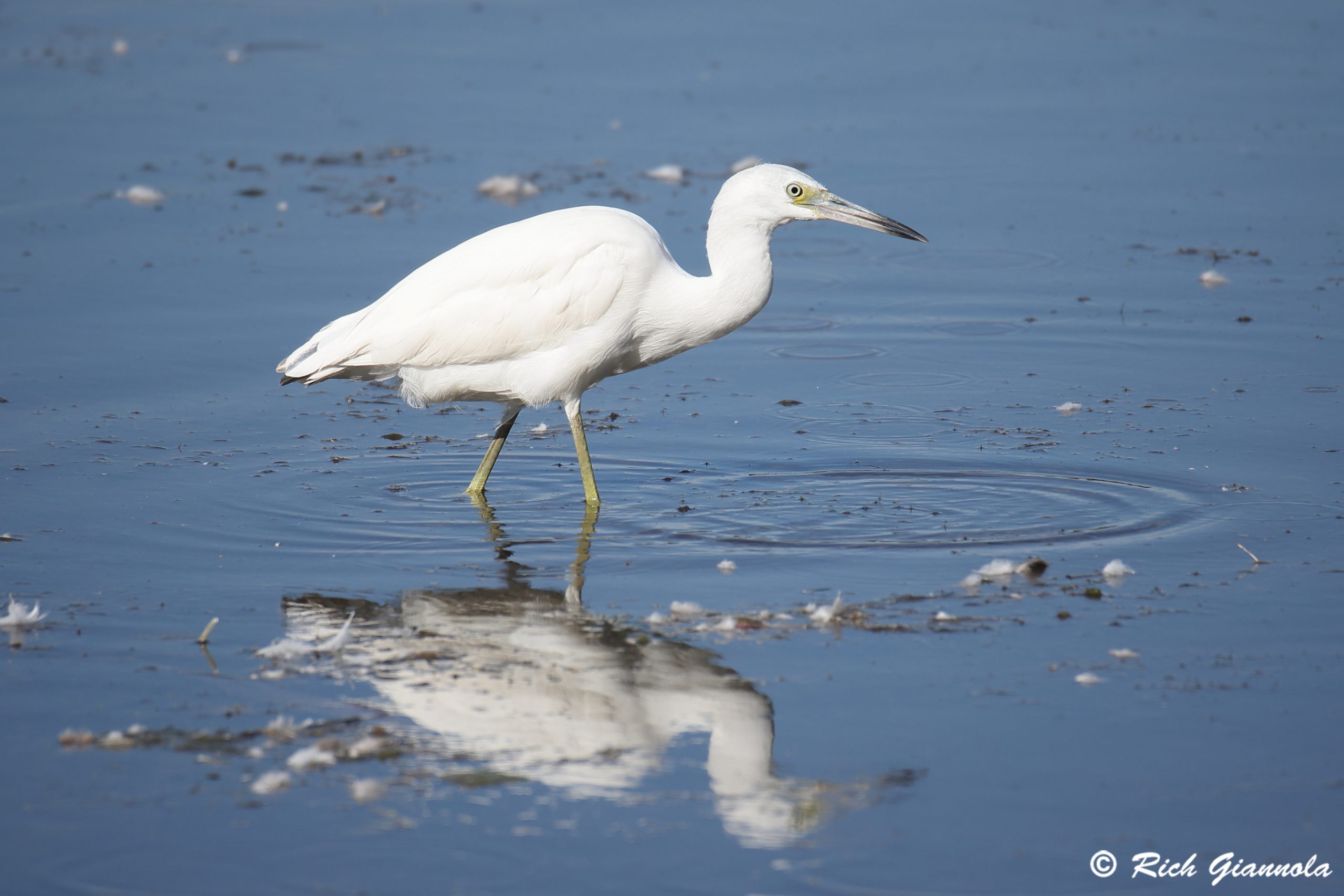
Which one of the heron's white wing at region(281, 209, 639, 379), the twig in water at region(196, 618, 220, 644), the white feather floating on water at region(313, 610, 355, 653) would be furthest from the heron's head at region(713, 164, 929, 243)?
the twig in water at region(196, 618, 220, 644)

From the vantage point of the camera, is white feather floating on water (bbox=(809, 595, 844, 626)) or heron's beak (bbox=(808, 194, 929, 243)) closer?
white feather floating on water (bbox=(809, 595, 844, 626))

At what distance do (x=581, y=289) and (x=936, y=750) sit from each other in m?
3.14

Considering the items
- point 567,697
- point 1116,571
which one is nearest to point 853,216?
point 1116,571

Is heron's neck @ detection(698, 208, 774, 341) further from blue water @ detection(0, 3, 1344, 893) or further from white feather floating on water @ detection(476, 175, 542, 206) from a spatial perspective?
white feather floating on water @ detection(476, 175, 542, 206)

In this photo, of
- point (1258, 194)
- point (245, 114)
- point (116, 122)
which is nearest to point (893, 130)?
point (1258, 194)

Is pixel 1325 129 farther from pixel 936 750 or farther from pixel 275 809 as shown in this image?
pixel 275 809

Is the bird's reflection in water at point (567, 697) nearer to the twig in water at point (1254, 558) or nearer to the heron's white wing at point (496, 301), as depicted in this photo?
the heron's white wing at point (496, 301)

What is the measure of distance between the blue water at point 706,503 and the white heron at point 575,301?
0.63 meters

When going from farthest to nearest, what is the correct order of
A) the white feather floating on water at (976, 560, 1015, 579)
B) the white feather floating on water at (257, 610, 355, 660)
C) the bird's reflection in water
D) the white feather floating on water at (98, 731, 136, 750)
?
the white feather floating on water at (976, 560, 1015, 579) < the white feather floating on water at (257, 610, 355, 660) < the white feather floating on water at (98, 731, 136, 750) < the bird's reflection in water

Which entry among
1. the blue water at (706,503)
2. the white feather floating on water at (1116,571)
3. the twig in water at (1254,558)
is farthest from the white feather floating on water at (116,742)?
the twig in water at (1254,558)

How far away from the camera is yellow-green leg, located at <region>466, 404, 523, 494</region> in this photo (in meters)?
7.57

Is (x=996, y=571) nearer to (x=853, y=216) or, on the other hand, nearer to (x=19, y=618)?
(x=853, y=216)

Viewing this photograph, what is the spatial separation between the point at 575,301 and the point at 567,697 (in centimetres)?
252

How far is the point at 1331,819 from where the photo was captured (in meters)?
4.40
